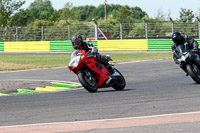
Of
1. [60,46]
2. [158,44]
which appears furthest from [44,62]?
[60,46]

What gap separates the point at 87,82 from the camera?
11164 millimetres

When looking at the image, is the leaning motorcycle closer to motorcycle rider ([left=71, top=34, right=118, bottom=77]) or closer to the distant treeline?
motorcycle rider ([left=71, top=34, right=118, bottom=77])

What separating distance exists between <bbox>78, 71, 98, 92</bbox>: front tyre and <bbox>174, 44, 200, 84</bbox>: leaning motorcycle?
2410mm

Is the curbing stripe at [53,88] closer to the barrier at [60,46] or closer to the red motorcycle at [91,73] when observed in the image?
the red motorcycle at [91,73]

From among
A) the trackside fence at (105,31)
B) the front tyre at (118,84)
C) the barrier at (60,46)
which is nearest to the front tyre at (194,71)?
the front tyre at (118,84)

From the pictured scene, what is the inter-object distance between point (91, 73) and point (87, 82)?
1.46 ft

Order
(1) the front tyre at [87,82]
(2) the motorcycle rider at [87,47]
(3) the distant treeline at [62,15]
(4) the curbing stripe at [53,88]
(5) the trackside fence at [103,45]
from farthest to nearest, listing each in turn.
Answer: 1. (3) the distant treeline at [62,15]
2. (5) the trackside fence at [103,45]
3. (4) the curbing stripe at [53,88]
4. (2) the motorcycle rider at [87,47]
5. (1) the front tyre at [87,82]

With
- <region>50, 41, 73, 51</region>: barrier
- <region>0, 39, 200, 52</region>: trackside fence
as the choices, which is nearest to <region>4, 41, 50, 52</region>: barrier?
<region>0, 39, 200, 52</region>: trackside fence

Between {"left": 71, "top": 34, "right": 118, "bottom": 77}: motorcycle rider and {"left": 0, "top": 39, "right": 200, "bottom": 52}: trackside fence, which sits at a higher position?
{"left": 71, "top": 34, "right": 118, "bottom": 77}: motorcycle rider

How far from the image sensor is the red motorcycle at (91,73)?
1111 cm

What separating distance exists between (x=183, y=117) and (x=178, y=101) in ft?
6.23

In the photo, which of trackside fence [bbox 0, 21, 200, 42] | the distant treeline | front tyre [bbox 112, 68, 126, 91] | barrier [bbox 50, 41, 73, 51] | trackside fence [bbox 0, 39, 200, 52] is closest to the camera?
front tyre [bbox 112, 68, 126, 91]

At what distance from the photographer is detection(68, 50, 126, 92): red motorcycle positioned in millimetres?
11109

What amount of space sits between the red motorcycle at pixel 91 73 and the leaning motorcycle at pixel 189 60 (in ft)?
5.46
